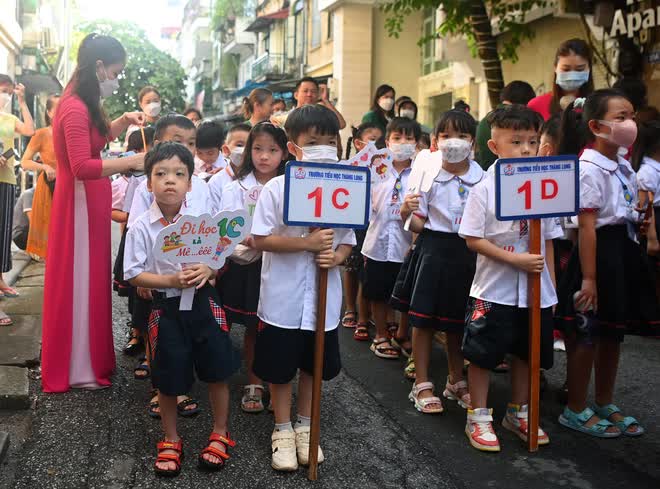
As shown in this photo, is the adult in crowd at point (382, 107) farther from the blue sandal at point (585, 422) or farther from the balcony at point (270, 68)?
the balcony at point (270, 68)

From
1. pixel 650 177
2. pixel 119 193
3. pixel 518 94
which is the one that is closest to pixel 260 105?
pixel 119 193

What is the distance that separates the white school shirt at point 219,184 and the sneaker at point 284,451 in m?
1.56

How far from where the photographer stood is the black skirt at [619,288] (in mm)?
4230

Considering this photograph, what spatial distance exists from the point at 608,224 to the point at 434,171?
3.48 ft

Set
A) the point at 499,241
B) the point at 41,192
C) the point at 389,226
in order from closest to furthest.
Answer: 1. the point at 499,241
2. the point at 389,226
3. the point at 41,192

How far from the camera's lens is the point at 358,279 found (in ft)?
22.3

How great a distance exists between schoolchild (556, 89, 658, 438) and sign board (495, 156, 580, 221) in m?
0.24

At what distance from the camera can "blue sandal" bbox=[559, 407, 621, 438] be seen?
4.28 meters

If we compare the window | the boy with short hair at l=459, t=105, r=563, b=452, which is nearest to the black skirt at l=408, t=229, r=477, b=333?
the boy with short hair at l=459, t=105, r=563, b=452

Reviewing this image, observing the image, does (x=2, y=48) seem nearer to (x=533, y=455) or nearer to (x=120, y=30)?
(x=533, y=455)

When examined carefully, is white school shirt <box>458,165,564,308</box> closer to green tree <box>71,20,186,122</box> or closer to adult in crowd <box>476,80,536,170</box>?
adult in crowd <box>476,80,536,170</box>

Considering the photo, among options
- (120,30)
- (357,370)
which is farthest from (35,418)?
(120,30)

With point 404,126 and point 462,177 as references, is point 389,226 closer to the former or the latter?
point 404,126

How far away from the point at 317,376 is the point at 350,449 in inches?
21.7
